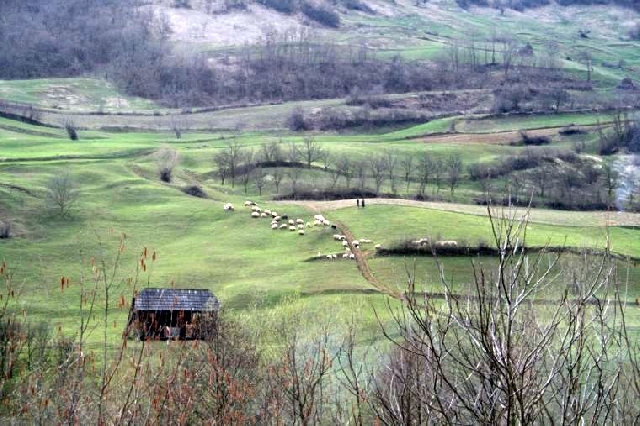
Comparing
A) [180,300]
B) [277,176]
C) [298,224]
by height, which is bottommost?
[298,224]

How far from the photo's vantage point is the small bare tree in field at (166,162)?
3873 inches

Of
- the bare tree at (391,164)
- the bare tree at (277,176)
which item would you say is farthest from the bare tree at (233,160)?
the bare tree at (391,164)

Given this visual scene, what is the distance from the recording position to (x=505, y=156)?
11988 centimetres

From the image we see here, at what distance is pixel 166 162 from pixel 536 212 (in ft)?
149

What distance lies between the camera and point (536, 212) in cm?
8919

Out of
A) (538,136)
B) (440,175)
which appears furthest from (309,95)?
(440,175)

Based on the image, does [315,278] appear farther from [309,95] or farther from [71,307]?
[309,95]

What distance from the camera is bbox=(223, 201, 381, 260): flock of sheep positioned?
70.8m

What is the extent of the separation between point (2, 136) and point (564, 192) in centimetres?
7817

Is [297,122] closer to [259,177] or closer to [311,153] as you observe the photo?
[311,153]

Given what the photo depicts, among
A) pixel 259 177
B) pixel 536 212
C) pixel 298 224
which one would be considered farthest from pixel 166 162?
pixel 536 212

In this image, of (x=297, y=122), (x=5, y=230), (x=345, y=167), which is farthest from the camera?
(x=297, y=122)

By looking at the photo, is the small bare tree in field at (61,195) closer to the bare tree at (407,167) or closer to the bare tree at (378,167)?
the bare tree at (378,167)

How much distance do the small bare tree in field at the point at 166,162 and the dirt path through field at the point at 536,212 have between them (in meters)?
17.0
